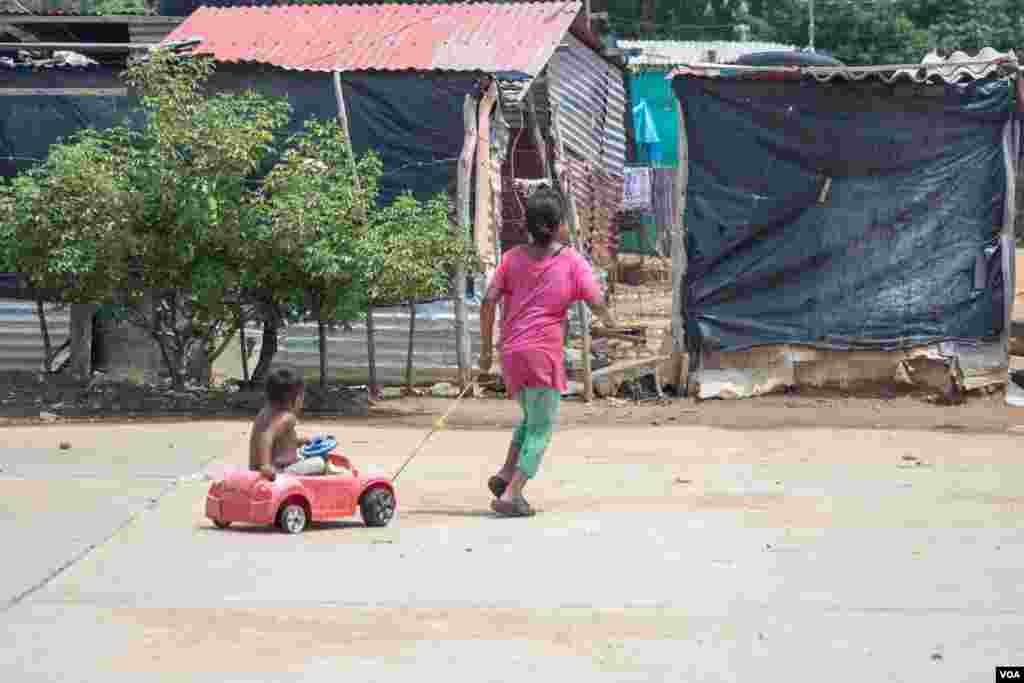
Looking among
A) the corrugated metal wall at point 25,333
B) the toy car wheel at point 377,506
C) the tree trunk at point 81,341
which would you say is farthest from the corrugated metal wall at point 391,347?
the toy car wheel at point 377,506

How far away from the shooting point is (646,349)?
15969 mm

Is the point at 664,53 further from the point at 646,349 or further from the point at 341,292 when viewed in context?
the point at 341,292

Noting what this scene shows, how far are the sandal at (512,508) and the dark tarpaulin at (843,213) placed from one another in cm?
514

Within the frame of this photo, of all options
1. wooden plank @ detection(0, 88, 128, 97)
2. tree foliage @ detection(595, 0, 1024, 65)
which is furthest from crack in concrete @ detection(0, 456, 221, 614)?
tree foliage @ detection(595, 0, 1024, 65)

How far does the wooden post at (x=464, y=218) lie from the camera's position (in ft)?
42.9

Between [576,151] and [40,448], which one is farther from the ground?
[576,151]

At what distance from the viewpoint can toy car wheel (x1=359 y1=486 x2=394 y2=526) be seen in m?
8.09

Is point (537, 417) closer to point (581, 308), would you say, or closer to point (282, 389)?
point (282, 389)

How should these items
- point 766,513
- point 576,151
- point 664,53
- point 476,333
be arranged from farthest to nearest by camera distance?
point 664,53, point 576,151, point 476,333, point 766,513

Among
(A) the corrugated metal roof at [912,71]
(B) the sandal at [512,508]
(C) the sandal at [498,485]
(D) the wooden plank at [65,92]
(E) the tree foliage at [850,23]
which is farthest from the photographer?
(E) the tree foliage at [850,23]

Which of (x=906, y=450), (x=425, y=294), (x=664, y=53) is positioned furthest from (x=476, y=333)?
(x=664, y=53)

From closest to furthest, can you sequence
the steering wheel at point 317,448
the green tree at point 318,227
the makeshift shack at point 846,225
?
the steering wheel at point 317,448 < the green tree at point 318,227 < the makeshift shack at point 846,225

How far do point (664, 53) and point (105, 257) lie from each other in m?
25.3

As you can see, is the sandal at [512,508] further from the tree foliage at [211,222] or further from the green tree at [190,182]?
the green tree at [190,182]
